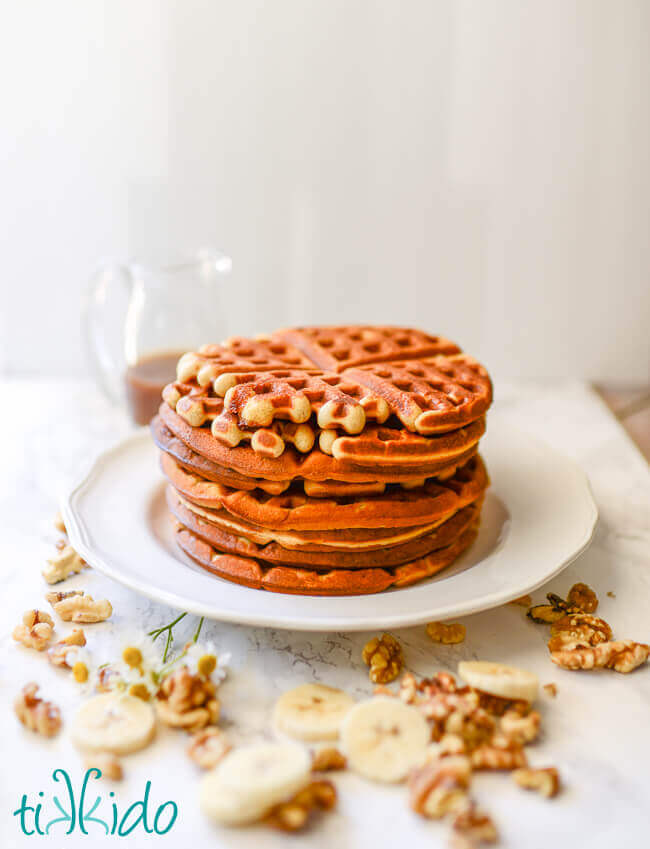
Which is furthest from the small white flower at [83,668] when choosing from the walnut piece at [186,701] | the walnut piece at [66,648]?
the walnut piece at [186,701]

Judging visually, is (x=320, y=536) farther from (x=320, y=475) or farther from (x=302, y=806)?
(x=302, y=806)

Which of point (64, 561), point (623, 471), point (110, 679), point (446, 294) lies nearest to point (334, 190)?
point (446, 294)

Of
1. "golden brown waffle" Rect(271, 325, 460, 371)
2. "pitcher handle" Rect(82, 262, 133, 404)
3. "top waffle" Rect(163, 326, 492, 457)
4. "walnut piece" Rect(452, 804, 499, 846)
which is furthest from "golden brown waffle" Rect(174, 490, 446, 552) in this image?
"pitcher handle" Rect(82, 262, 133, 404)

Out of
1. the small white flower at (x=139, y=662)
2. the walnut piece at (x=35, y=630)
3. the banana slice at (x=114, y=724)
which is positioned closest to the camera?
the banana slice at (x=114, y=724)

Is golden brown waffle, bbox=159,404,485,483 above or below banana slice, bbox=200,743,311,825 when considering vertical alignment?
above

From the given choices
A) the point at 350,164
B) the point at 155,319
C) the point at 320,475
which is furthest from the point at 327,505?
the point at 350,164

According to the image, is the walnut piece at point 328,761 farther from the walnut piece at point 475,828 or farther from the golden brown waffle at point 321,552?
the golden brown waffle at point 321,552

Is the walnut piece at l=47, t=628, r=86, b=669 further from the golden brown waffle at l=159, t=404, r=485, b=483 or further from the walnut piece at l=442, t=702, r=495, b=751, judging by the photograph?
the walnut piece at l=442, t=702, r=495, b=751
